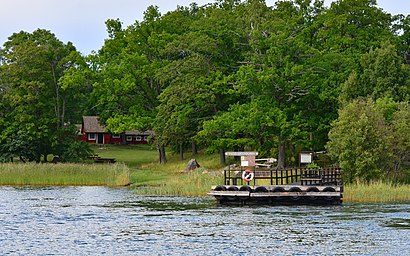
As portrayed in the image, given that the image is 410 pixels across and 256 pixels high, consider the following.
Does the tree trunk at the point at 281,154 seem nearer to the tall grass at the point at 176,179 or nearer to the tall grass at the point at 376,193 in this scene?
the tall grass at the point at 176,179

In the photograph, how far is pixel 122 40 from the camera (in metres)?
93.6

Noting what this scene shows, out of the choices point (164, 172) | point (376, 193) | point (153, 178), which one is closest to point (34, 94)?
point (164, 172)

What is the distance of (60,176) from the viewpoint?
67.7 meters

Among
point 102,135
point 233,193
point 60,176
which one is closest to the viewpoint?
point 233,193

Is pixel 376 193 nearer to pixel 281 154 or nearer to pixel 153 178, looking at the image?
pixel 281 154

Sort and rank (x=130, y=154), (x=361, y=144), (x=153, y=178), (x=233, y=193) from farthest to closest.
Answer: (x=130, y=154) → (x=153, y=178) → (x=361, y=144) → (x=233, y=193)

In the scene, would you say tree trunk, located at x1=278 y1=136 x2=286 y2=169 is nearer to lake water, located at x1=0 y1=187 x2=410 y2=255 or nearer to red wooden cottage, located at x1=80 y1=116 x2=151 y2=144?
lake water, located at x1=0 y1=187 x2=410 y2=255

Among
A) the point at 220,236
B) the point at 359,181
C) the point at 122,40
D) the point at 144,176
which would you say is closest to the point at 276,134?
the point at 144,176

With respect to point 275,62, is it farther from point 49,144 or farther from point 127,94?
point 49,144

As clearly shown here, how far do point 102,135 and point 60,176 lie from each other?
61651 mm

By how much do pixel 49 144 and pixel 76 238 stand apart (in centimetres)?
5824

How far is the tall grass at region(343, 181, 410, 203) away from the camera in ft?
172

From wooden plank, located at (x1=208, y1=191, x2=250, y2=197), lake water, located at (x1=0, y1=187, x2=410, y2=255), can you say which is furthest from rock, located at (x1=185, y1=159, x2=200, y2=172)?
wooden plank, located at (x1=208, y1=191, x2=250, y2=197)

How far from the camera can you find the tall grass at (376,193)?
5256 cm
